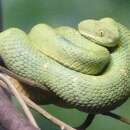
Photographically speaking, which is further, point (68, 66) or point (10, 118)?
point (68, 66)

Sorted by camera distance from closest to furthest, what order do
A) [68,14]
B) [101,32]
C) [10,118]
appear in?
1. [10,118]
2. [101,32]
3. [68,14]

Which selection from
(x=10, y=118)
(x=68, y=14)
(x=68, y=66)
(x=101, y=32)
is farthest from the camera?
(x=68, y=14)

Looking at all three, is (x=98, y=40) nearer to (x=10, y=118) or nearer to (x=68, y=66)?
(x=68, y=66)

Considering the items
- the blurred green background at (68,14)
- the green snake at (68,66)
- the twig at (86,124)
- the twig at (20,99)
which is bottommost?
the blurred green background at (68,14)

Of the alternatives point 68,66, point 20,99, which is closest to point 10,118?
point 20,99

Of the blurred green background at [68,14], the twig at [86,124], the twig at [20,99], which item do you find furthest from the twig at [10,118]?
the blurred green background at [68,14]

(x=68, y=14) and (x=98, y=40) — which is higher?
(x=98, y=40)

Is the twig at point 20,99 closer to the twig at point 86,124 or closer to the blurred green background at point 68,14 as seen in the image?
the twig at point 86,124
